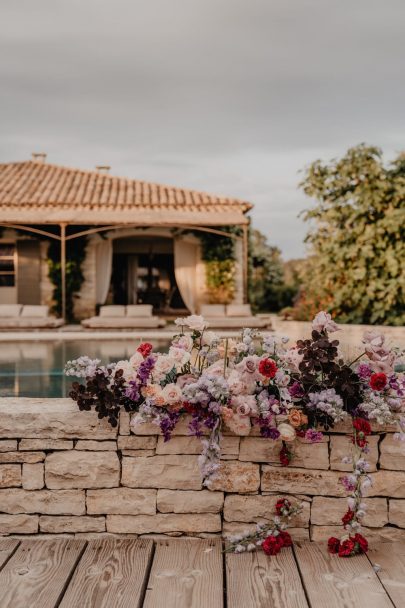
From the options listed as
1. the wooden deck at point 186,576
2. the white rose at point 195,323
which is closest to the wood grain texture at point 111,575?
the wooden deck at point 186,576

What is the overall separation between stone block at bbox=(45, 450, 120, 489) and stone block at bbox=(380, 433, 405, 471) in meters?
1.33

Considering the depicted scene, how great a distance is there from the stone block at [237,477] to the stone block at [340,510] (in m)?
0.32

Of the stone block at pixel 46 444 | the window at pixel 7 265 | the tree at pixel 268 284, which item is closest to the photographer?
the stone block at pixel 46 444

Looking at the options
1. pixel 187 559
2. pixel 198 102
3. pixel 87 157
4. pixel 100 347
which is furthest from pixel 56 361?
pixel 87 157

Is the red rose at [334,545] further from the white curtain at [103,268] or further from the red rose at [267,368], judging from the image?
the white curtain at [103,268]

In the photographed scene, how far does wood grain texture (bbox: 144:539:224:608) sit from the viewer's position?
8.61 feet

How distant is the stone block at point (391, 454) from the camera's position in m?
3.18

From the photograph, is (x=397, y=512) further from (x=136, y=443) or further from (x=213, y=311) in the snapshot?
(x=213, y=311)

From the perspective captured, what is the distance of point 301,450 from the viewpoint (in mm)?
3199

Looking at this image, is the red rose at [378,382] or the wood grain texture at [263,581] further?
the red rose at [378,382]

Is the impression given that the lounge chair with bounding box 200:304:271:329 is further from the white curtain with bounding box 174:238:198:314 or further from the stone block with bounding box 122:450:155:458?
the stone block with bounding box 122:450:155:458

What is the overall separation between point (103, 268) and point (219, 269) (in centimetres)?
339

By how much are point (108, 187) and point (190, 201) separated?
9.72 feet

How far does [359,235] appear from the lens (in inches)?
477
